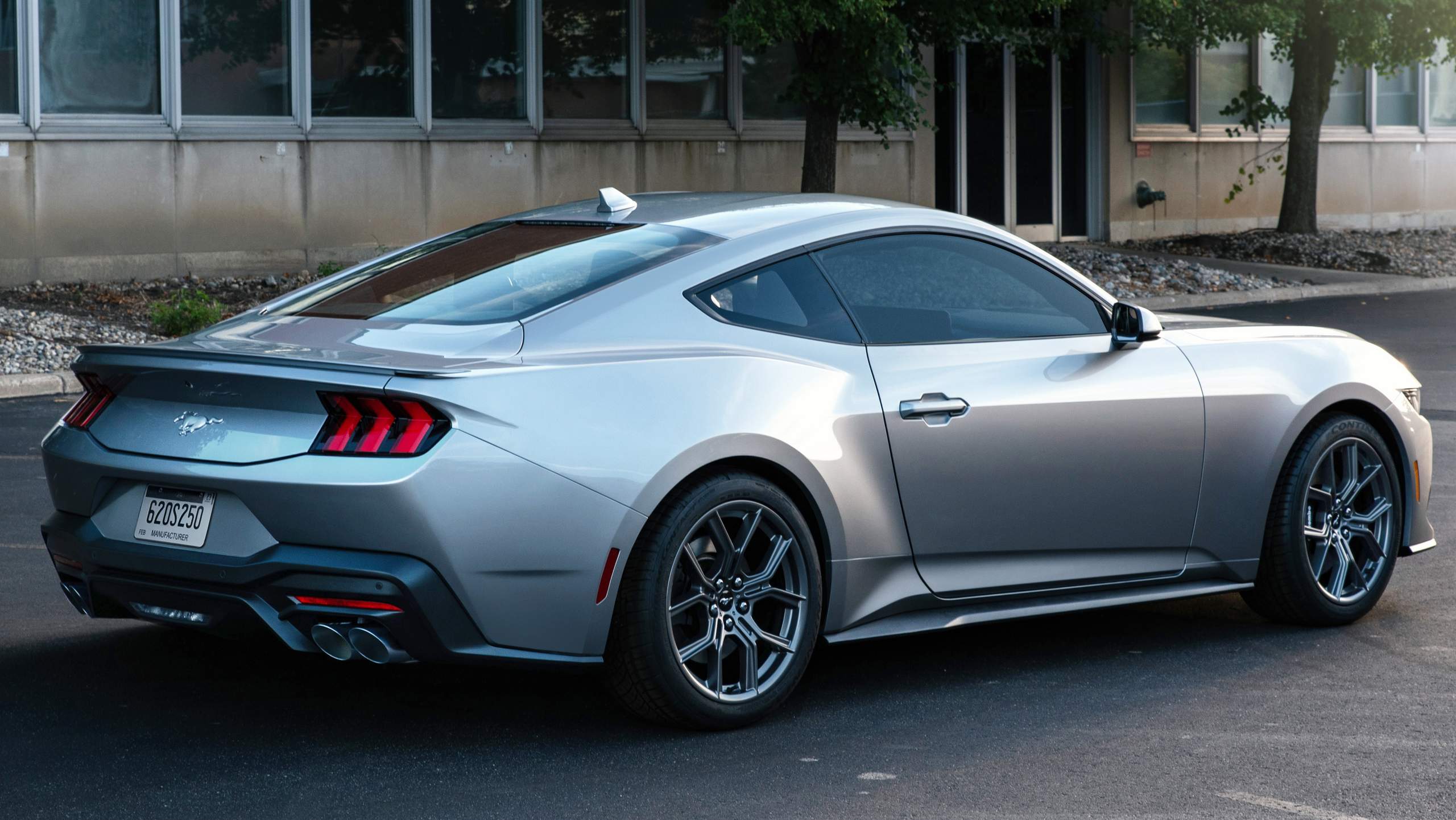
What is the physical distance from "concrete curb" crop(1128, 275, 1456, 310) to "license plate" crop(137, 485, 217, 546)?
46.8 ft

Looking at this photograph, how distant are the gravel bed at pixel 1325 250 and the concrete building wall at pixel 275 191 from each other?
A: 6560mm

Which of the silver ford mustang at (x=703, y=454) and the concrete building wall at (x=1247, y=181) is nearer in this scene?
the silver ford mustang at (x=703, y=454)

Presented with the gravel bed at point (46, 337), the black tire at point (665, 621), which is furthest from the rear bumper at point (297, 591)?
the gravel bed at point (46, 337)

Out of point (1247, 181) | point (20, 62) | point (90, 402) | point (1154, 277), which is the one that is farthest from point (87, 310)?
point (1247, 181)

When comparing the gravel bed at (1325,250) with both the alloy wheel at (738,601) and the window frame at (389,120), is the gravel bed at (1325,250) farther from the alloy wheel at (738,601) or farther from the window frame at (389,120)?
the alloy wheel at (738,601)

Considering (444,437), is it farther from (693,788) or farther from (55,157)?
(55,157)

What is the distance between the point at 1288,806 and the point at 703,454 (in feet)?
5.42

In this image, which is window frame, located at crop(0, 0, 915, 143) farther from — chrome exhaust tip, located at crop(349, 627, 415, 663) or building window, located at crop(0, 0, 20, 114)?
chrome exhaust tip, located at crop(349, 627, 415, 663)

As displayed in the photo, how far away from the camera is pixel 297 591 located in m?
4.33

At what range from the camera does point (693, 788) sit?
14.3 ft

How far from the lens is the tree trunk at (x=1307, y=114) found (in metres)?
24.0

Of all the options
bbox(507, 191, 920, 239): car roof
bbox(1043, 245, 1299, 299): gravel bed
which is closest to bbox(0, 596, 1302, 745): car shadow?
bbox(507, 191, 920, 239): car roof

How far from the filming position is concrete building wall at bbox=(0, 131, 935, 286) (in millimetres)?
17281

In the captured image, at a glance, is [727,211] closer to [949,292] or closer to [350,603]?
[949,292]
